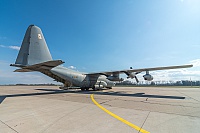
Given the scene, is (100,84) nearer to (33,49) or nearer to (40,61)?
(40,61)

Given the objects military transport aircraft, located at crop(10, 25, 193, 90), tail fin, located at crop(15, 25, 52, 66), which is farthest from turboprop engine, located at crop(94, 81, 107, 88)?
tail fin, located at crop(15, 25, 52, 66)

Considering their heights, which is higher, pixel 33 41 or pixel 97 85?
pixel 33 41

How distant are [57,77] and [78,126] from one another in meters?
13.6

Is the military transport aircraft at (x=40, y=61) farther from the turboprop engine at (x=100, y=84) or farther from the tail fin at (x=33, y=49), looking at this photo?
the turboprop engine at (x=100, y=84)

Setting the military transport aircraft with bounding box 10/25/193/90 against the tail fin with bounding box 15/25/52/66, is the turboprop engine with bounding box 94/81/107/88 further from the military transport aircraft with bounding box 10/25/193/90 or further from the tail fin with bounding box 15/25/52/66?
the tail fin with bounding box 15/25/52/66

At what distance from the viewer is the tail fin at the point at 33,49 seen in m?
11.6

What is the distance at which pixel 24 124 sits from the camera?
12.9 ft

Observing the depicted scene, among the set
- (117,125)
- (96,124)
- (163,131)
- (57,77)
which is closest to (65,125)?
(96,124)

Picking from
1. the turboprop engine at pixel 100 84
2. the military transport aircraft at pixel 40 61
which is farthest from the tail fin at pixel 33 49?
the turboprop engine at pixel 100 84

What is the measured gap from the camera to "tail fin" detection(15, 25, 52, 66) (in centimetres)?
Result: 1165

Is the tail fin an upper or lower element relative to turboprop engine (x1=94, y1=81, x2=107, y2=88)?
upper

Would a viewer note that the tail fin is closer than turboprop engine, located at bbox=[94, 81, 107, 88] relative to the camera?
Yes

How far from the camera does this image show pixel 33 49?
1235 cm

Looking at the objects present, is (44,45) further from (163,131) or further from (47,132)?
(163,131)
